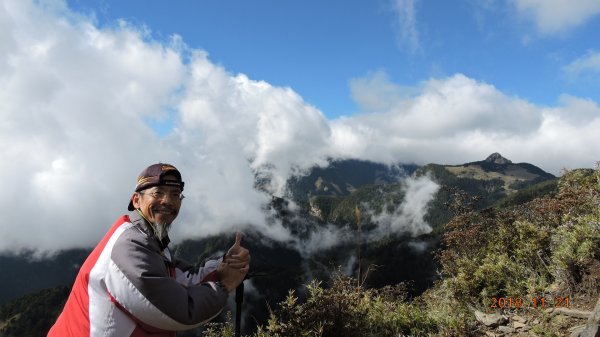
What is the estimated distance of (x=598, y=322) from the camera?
443 centimetres

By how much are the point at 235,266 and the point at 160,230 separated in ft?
2.05

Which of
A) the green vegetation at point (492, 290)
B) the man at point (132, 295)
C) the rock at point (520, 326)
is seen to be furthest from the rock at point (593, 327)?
the man at point (132, 295)

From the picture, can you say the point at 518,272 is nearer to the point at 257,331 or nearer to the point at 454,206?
the point at 257,331

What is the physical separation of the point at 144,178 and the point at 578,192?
9983mm

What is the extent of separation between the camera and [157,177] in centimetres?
278

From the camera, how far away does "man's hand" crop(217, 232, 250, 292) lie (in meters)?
2.79

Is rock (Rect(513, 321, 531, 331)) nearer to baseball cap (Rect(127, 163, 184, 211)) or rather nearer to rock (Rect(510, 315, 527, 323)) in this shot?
rock (Rect(510, 315, 527, 323))

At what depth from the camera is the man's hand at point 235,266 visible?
2795mm

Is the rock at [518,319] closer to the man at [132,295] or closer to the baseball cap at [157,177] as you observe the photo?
the man at [132,295]

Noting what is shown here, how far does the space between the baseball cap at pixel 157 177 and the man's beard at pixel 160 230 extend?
0.30 metres

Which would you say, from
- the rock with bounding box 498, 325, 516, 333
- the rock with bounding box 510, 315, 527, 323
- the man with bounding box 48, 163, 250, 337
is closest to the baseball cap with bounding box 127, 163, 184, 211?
the man with bounding box 48, 163, 250, 337

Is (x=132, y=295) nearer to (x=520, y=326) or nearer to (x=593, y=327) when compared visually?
(x=593, y=327)

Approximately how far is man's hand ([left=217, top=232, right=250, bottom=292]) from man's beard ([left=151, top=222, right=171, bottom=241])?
0.49 metres

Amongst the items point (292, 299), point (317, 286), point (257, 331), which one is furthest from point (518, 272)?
point (257, 331)
